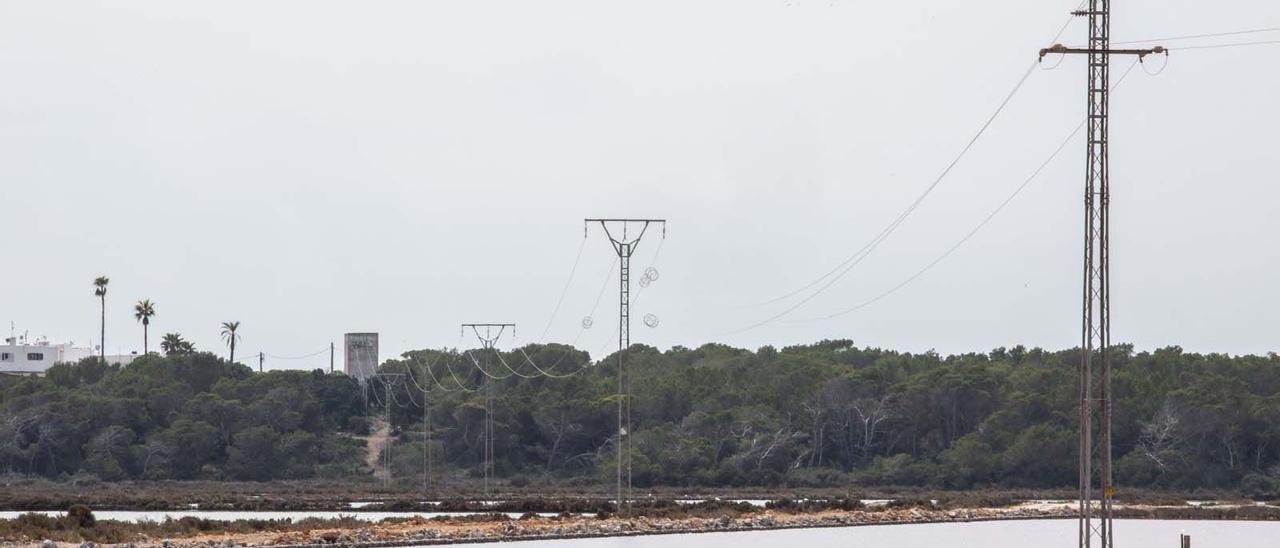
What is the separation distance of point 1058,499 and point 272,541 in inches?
2045

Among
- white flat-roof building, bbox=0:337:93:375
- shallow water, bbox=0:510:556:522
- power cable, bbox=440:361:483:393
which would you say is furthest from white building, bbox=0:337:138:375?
shallow water, bbox=0:510:556:522

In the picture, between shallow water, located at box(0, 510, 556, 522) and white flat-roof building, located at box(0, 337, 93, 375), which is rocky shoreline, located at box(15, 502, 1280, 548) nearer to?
shallow water, located at box(0, 510, 556, 522)

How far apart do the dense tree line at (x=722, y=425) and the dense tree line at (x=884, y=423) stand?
0.15 m

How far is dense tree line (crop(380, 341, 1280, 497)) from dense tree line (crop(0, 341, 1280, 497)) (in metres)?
0.15

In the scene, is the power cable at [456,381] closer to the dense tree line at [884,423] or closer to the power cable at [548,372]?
Answer: the dense tree line at [884,423]

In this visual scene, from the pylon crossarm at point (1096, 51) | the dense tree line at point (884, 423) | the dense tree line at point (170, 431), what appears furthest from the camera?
the dense tree line at point (170, 431)

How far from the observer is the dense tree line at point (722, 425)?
11462 centimetres

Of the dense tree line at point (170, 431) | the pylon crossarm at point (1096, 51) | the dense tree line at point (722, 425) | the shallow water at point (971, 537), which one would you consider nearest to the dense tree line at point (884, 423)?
the dense tree line at point (722, 425)

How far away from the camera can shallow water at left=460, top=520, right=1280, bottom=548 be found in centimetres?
6091

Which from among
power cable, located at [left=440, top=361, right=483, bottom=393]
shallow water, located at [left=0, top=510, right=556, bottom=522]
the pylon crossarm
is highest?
the pylon crossarm

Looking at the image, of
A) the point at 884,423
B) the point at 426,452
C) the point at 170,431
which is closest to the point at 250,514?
the point at 426,452

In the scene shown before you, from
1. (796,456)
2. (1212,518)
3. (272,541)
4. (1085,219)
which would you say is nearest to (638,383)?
(796,456)

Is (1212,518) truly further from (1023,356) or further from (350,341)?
(350,341)

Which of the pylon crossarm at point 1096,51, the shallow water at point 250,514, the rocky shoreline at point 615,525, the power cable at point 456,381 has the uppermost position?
the pylon crossarm at point 1096,51
